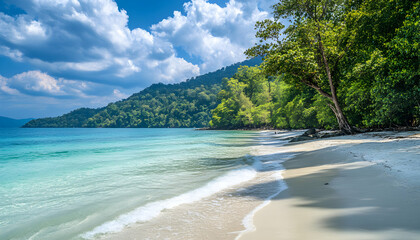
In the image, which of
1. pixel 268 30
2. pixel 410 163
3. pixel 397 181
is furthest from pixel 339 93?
pixel 397 181

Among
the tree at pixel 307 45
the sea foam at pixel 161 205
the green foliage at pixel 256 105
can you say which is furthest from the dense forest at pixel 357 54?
the green foliage at pixel 256 105

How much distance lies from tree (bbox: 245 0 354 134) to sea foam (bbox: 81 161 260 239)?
1201 cm

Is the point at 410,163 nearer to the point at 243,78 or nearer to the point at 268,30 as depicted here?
the point at 268,30

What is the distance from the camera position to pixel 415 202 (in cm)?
340

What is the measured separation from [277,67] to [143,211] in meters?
16.4

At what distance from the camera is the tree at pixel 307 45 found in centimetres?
1748

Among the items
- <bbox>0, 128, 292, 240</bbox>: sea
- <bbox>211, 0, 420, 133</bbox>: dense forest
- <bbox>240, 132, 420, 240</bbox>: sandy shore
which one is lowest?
<bbox>0, 128, 292, 240</bbox>: sea

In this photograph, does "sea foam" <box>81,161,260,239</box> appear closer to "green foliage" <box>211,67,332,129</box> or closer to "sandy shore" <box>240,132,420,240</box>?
"sandy shore" <box>240,132,420,240</box>

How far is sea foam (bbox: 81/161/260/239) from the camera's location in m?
4.31

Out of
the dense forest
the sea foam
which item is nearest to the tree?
the dense forest

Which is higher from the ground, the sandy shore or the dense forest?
the dense forest

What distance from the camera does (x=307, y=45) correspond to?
747 inches

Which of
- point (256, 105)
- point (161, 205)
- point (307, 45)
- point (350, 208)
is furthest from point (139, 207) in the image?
point (256, 105)

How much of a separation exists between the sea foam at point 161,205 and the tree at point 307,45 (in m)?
12.0
